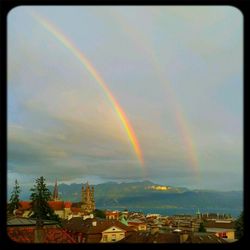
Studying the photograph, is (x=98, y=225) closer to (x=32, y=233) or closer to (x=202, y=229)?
(x=32, y=233)

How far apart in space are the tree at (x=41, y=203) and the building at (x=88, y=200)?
0.72ft

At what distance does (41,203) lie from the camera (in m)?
2.15

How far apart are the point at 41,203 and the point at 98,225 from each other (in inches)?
14.7

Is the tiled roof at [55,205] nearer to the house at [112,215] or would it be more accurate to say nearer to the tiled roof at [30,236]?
the house at [112,215]

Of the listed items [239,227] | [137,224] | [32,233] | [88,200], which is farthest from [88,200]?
[239,227]

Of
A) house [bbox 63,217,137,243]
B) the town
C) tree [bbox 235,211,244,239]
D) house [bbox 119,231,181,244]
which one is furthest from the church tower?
tree [bbox 235,211,244,239]

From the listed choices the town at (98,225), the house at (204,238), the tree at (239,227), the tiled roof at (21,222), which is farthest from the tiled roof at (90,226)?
the tree at (239,227)

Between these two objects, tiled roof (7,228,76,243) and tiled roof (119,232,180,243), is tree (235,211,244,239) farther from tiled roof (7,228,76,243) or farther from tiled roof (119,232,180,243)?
tiled roof (7,228,76,243)

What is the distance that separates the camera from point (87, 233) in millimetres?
1787

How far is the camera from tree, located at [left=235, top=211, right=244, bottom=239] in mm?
1691
